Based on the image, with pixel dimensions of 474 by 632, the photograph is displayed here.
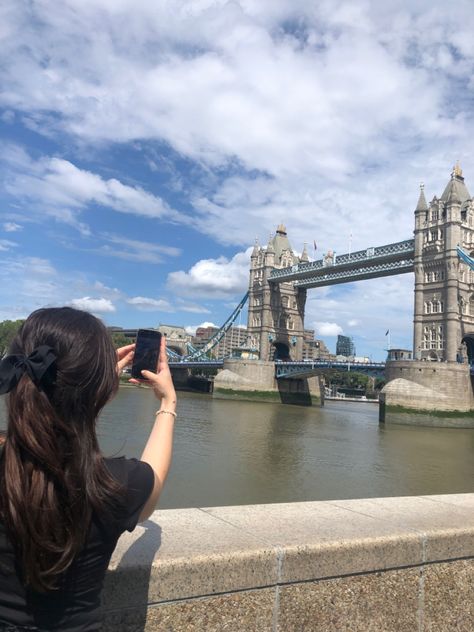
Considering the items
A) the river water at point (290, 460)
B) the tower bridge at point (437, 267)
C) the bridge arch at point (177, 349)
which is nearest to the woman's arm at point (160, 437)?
the river water at point (290, 460)

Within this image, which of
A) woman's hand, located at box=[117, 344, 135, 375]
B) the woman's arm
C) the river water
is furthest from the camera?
the river water

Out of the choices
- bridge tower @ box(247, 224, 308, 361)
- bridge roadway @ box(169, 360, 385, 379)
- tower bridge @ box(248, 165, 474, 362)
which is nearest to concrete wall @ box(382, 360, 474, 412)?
tower bridge @ box(248, 165, 474, 362)

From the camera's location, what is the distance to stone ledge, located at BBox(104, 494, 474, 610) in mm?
1764

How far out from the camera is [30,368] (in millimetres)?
1187

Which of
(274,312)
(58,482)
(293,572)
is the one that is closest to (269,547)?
(293,572)

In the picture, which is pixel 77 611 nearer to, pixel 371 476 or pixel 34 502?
pixel 34 502

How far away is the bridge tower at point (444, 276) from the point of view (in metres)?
37.7

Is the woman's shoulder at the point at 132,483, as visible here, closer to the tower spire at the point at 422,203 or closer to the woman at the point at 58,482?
the woman at the point at 58,482

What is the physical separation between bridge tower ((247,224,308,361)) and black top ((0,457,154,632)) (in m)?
55.6

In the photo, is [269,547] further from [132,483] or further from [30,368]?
[30,368]

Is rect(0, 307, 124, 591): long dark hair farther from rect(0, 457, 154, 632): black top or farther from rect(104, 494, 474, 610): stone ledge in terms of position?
rect(104, 494, 474, 610): stone ledge

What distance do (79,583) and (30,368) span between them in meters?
0.48

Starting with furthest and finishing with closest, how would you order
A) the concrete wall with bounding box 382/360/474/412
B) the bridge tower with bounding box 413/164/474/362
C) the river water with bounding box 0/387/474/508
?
the bridge tower with bounding box 413/164/474/362
the concrete wall with bounding box 382/360/474/412
the river water with bounding box 0/387/474/508

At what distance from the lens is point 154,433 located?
1511 millimetres
